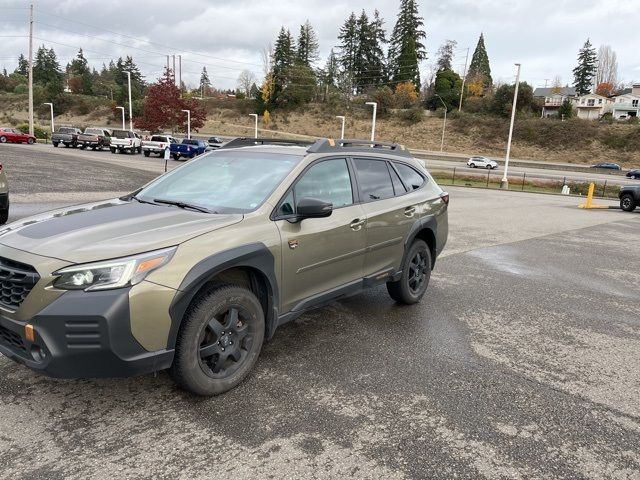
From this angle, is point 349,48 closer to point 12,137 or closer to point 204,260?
point 12,137

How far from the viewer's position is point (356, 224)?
14.3 ft

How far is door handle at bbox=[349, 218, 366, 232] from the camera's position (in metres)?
4.32

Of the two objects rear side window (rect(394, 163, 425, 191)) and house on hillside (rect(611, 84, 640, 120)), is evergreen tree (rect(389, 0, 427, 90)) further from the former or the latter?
rear side window (rect(394, 163, 425, 191))

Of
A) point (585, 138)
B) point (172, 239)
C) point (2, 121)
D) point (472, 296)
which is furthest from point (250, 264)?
point (2, 121)

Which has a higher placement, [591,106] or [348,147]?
[591,106]

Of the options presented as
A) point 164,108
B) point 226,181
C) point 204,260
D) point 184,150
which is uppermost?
point 164,108

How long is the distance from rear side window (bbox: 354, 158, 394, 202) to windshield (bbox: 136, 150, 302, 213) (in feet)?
2.53

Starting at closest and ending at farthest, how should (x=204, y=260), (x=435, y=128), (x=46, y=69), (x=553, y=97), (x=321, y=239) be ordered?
1. (x=204, y=260)
2. (x=321, y=239)
3. (x=435, y=128)
4. (x=553, y=97)
5. (x=46, y=69)

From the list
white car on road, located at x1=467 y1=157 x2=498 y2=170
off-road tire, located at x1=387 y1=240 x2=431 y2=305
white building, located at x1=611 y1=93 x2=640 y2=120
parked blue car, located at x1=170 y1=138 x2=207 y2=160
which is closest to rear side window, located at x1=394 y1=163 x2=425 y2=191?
off-road tire, located at x1=387 y1=240 x2=431 y2=305

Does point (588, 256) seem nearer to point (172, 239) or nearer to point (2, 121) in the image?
point (172, 239)

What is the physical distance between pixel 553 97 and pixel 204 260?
117 metres

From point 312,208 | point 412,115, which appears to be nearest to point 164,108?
point 412,115

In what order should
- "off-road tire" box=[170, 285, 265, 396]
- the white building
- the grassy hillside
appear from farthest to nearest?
1. the white building
2. the grassy hillside
3. "off-road tire" box=[170, 285, 265, 396]

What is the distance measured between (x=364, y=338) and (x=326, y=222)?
1262 mm
